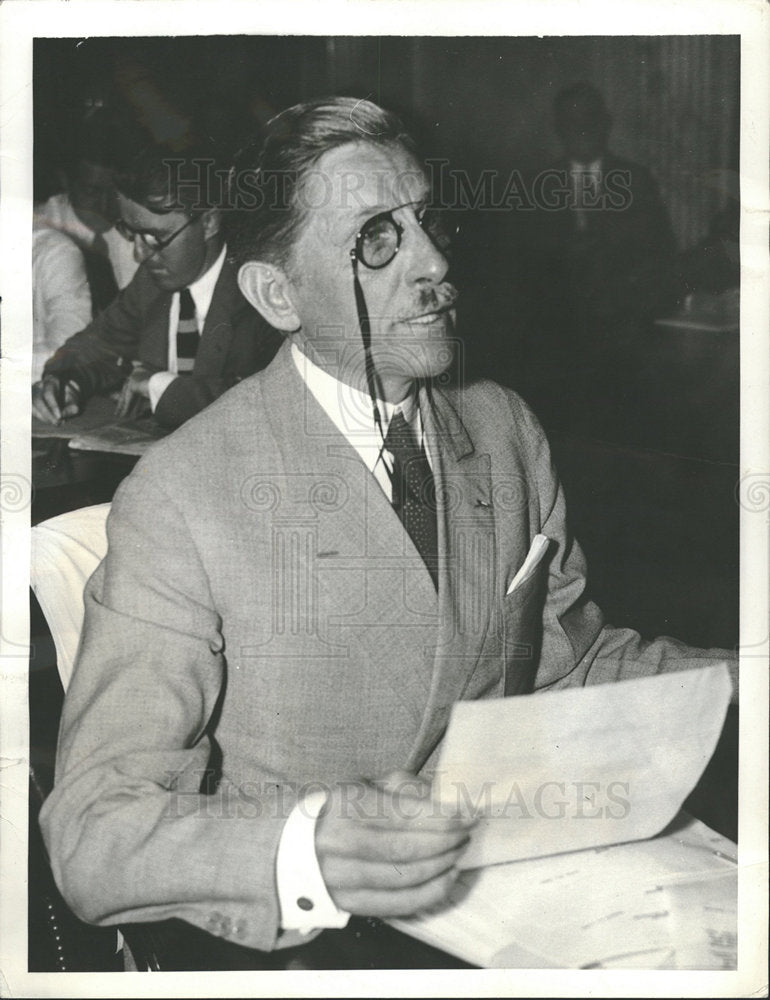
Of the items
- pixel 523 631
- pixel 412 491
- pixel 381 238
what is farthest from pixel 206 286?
pixel 523 631

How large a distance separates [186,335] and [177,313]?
4 centimetres

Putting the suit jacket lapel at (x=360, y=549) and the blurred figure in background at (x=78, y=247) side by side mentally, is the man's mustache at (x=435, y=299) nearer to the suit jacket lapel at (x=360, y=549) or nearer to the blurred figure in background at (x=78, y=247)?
the suit jacket lapel at (x=360, y=549)

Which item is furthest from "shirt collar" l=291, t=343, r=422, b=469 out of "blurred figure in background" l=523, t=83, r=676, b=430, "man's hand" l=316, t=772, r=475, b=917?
"man's hand" l=316, t=772, r=475, b=917

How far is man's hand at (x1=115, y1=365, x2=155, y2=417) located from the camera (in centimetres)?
159

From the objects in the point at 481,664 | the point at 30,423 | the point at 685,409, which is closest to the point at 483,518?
the point at 481,664

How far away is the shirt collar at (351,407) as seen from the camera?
1569 mm

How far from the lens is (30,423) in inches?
64.4

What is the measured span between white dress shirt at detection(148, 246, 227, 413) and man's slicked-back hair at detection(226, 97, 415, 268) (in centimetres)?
3

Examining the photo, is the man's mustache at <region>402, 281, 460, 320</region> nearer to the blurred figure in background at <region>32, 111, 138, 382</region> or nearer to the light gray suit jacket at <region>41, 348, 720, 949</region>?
the light gray suit jacket at <region>41, 348, 720, 949</region>

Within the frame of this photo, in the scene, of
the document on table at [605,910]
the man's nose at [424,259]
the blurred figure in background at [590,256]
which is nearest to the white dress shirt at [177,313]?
the man's nose at [424,259]

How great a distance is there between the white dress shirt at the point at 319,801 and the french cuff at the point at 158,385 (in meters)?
0.19

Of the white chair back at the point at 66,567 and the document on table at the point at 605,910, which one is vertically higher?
the white chair back at the point at 66,567

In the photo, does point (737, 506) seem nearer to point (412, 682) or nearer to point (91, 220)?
point (412, 682)

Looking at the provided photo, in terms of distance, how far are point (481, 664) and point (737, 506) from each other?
1.56ft
